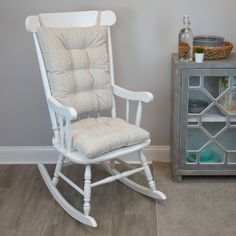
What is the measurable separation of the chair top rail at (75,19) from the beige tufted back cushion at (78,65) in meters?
0.07

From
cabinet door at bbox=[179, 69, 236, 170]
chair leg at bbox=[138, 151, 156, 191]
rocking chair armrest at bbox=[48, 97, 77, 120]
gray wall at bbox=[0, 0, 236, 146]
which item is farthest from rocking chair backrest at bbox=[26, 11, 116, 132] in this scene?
cabinet door at bbox=[179, 69, 236, 170]

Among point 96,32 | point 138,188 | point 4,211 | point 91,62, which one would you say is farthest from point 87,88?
point 4,211

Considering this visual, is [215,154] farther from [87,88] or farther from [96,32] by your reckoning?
[96,32]

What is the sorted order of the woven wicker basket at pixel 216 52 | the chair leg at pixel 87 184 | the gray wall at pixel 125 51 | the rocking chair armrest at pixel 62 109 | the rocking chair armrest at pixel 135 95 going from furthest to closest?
the gray wall at pixel 125 51 → the woven wicker basket at pixel 216 52 → the rocking chair armrest at pixel 135 95 → the chair leg at pixel 87 184 → the rocking chair armrest at pixel 62 109

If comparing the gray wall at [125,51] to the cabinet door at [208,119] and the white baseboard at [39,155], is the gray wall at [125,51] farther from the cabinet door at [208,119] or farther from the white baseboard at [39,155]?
the cabinet door at [208,119]

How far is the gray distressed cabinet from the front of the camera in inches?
95.4

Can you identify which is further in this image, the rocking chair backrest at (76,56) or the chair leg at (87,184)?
the rocking chair backrest at (76,56)

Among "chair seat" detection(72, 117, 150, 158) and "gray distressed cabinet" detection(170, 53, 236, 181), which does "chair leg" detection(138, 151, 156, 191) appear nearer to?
"chair seat" detection(72, 117, 150, 158)

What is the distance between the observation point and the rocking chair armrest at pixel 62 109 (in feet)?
6.70

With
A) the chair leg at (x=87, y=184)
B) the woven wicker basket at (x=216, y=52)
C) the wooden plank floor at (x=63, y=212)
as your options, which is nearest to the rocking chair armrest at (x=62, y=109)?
the chair leg at (x=87, y=184)

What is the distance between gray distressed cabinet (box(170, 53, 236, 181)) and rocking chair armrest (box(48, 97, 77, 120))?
75cm

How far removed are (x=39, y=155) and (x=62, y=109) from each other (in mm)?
1012

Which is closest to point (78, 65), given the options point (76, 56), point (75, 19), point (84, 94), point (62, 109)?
point (76, 56)

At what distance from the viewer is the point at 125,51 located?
110 inches
